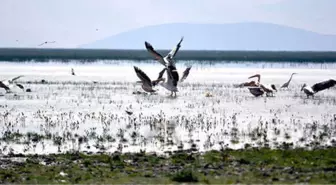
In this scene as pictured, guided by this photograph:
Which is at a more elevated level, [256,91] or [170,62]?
[170,62]

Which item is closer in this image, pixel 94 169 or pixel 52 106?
pixel 94 169

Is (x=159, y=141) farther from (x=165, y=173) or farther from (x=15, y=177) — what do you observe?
(x=15, y=177)

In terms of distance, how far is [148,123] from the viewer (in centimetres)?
2278

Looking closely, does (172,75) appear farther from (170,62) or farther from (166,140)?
(166,140)

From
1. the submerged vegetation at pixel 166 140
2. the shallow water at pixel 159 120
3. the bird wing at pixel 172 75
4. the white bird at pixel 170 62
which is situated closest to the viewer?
the submerged vegetation at pixel 166 140

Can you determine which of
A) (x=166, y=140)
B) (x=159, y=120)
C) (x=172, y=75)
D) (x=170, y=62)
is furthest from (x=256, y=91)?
(x=166, y=140)

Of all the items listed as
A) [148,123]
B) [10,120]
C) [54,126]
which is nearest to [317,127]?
[148,123]

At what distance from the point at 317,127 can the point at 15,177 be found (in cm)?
1225

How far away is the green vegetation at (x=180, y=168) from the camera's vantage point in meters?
12.5

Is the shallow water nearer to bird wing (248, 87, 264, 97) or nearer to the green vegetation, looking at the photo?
bird wing (248, 87, 264, 97)

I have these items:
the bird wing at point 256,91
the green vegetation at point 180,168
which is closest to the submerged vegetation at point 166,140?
the green vegetation at point 180,168

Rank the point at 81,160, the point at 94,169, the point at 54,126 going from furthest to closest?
the point at 54,126 < the point at 81,160 < the point at 94,169

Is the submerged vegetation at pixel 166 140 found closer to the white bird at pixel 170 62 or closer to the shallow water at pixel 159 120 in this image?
the shallow water at pixel 159 120

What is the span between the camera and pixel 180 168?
45.5 feet
